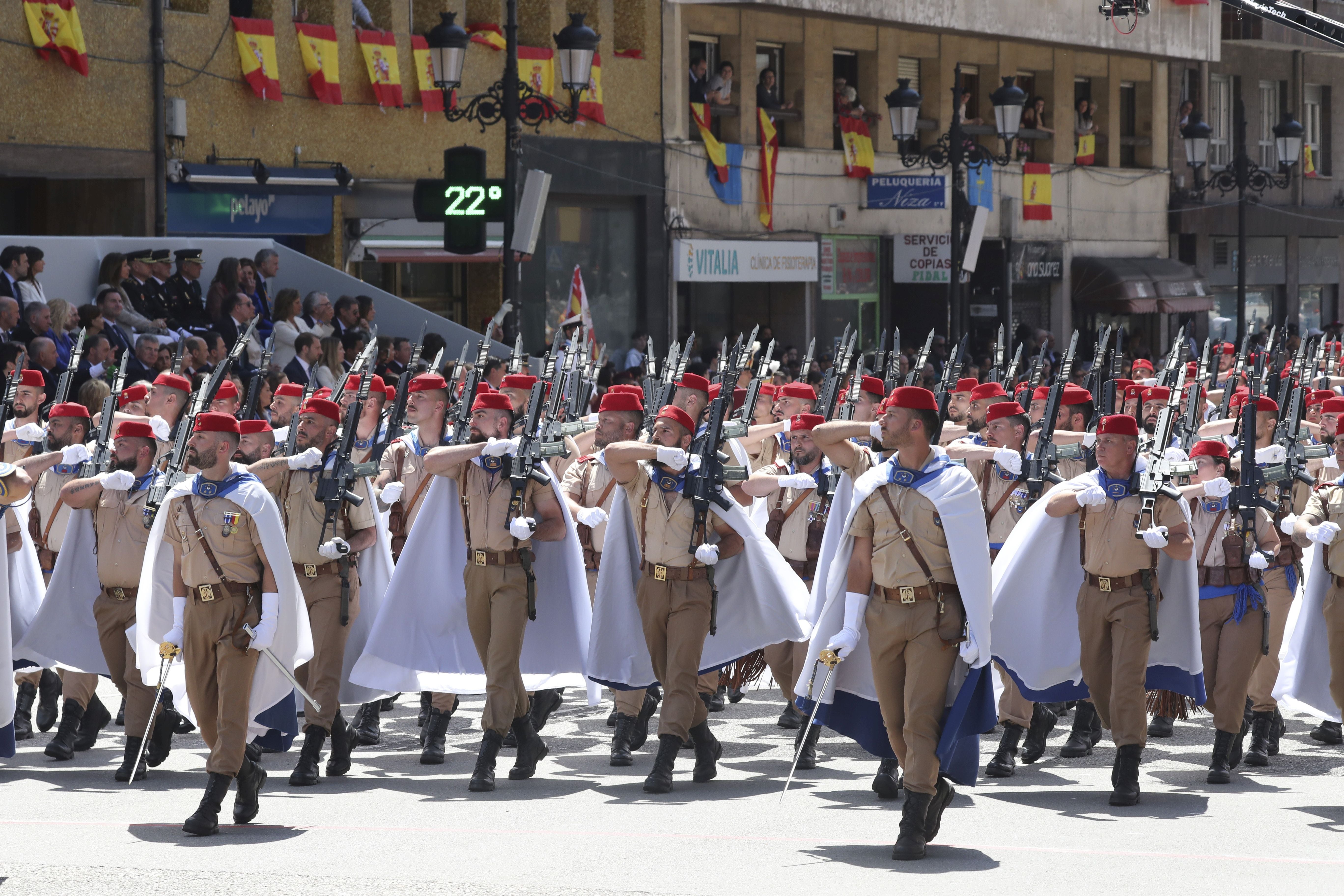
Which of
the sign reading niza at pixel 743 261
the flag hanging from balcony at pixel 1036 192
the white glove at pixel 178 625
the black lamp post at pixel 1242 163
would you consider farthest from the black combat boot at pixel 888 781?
the flag hanging from balcony at pixel 1036 192

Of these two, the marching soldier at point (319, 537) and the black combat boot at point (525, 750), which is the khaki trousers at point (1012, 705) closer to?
the black combat boot at point (525, 750)

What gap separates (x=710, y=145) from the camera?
2828 centimetres

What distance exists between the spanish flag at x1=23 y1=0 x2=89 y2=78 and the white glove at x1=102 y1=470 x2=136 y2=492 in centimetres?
1165

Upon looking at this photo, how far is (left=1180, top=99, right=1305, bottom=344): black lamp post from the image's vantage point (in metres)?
30.3

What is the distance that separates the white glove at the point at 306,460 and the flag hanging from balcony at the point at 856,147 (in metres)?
20.6

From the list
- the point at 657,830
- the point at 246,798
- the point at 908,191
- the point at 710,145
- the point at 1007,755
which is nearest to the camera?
the point at 657,830

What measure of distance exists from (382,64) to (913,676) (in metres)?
17.2

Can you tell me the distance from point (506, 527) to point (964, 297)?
70.9 feet

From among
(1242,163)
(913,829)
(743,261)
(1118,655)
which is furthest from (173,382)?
(1242,163)

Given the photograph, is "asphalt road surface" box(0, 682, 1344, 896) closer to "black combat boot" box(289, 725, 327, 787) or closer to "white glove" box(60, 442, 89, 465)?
"black combat boot" box(289, 725, 327, 787)

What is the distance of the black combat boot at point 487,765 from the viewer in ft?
32.5

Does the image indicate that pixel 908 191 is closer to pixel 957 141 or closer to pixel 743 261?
pixel 743 261

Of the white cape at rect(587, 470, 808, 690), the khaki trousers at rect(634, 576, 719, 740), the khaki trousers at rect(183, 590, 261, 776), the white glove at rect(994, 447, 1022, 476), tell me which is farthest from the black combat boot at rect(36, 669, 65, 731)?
the white glove at rect(994, 447, 1022, 476)

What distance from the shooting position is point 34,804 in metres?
9.61
